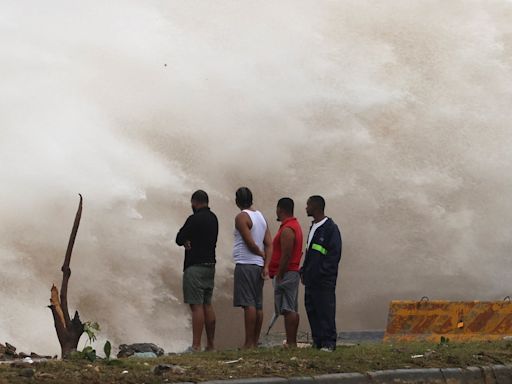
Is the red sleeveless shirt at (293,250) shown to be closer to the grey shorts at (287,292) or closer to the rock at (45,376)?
the grey shorts at (287,292)

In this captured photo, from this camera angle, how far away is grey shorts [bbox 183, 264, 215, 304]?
1134 cm

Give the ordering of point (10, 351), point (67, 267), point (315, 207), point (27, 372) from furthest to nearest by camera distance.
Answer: point (315, 207)
point (10, 351)
point (67, 267)
point (27, 372)

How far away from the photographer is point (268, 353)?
10.3 meters

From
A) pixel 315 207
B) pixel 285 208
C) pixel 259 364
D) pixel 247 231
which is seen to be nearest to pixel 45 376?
pixel 259 364

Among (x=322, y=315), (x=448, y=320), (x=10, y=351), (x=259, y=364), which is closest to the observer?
(x=259, y=364)

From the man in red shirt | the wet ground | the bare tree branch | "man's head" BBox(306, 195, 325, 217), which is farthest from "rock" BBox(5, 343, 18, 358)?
the wet ground

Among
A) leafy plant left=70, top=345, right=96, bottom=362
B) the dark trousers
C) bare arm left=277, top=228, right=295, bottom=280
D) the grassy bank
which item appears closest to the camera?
the grassy bank

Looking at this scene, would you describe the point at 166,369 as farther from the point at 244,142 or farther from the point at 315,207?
the point at 244,142

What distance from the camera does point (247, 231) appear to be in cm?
1141

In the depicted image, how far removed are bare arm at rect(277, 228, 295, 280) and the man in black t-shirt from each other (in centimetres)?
65

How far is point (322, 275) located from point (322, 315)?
1.19 feet

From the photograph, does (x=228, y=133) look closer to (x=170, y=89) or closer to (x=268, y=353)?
(x=170, y=89)

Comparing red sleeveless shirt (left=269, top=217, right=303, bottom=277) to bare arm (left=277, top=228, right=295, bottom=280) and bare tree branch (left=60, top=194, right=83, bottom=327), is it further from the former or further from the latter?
bare tree branch (left=60, top=194, right=83, bottom=327)

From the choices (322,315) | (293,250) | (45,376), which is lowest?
(45,376)
